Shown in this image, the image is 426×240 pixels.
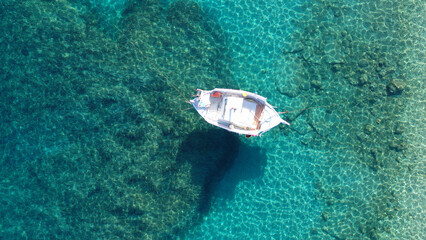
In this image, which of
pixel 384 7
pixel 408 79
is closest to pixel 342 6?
pixel 384 7

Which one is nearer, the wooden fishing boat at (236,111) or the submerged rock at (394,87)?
the wooden fishing boat at (236,111)

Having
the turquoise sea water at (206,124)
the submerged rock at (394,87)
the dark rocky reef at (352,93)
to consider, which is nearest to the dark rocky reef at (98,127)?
the turquoise sea water at (206,124)

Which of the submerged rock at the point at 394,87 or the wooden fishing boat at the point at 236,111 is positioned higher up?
the submerged rock at the point at 394,87

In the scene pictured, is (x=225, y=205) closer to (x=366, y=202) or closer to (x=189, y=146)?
(x=189, y=146)

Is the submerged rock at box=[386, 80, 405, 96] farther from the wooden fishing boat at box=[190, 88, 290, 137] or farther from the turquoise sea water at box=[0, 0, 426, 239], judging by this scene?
the wooden fishing boat at box=[190, 88, 290, 137]

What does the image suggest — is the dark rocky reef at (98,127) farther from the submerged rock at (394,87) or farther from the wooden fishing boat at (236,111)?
the submerged rock at (394,87)

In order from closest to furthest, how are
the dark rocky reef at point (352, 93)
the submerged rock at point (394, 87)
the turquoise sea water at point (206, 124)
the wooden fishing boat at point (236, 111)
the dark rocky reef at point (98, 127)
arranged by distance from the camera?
the wooden fishing boat at point (236, 111), the dark rocky reef at point (98, 127), the turquoise sea water at point (206, 124), the dark rocky reef at point (352, 93), the submerged rock at point (394, 87)

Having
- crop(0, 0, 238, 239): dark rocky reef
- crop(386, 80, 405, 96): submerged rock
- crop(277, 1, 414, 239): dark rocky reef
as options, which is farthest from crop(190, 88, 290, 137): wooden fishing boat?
crop(386, 80, 405, 96): submerged rock

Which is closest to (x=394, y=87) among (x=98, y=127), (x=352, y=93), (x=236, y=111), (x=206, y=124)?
(x=352, y=93)
